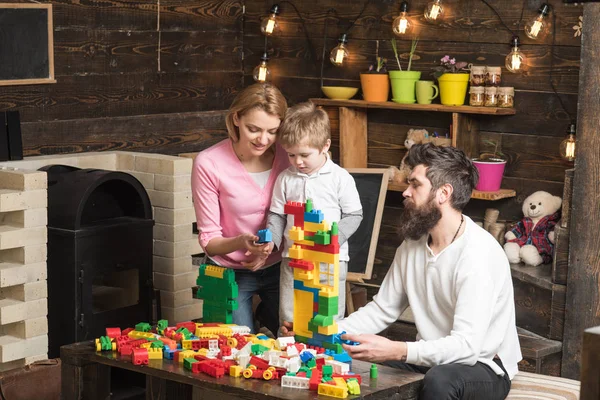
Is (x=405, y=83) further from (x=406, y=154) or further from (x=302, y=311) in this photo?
(x=302, y=311)

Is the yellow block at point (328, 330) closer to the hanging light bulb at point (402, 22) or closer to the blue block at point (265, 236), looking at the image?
the blue block at point (265, 236)

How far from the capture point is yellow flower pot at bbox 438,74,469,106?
517cm

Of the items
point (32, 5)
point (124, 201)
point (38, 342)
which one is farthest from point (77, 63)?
point (38, 342)

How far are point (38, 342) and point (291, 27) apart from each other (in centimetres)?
265

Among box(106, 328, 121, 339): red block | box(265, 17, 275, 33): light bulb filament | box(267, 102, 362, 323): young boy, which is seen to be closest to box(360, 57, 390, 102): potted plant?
box(265, 17, 275, 33): light bulb filament

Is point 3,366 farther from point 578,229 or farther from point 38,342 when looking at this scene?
point 578,229

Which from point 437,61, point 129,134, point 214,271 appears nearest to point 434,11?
point 437,61

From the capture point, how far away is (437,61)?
17.7ft

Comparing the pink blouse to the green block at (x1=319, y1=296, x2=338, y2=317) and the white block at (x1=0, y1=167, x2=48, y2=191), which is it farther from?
the white block at (x1=0, y1=167, x2=48, y2=191)

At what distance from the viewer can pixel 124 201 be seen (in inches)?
175

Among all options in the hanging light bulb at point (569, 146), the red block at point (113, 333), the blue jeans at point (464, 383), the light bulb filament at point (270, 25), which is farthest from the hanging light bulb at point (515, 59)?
the red block at point (113, 333)

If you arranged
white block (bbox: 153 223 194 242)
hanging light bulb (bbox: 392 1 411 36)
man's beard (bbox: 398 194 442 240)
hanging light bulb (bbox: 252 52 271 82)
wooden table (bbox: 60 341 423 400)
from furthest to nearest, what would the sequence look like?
hanging light bulb (bbox: 252 52 271 82) < hanging light bulb (bbox: 392 1 411 36) < white block (bbox: 153 223 194 242) < man's beard (bbox: 398 194 442 240) < wooden table (bbox: 60 341 423 400)

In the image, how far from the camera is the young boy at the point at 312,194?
3.23 m

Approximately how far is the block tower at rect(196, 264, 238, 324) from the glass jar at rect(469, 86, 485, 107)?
2279mm
